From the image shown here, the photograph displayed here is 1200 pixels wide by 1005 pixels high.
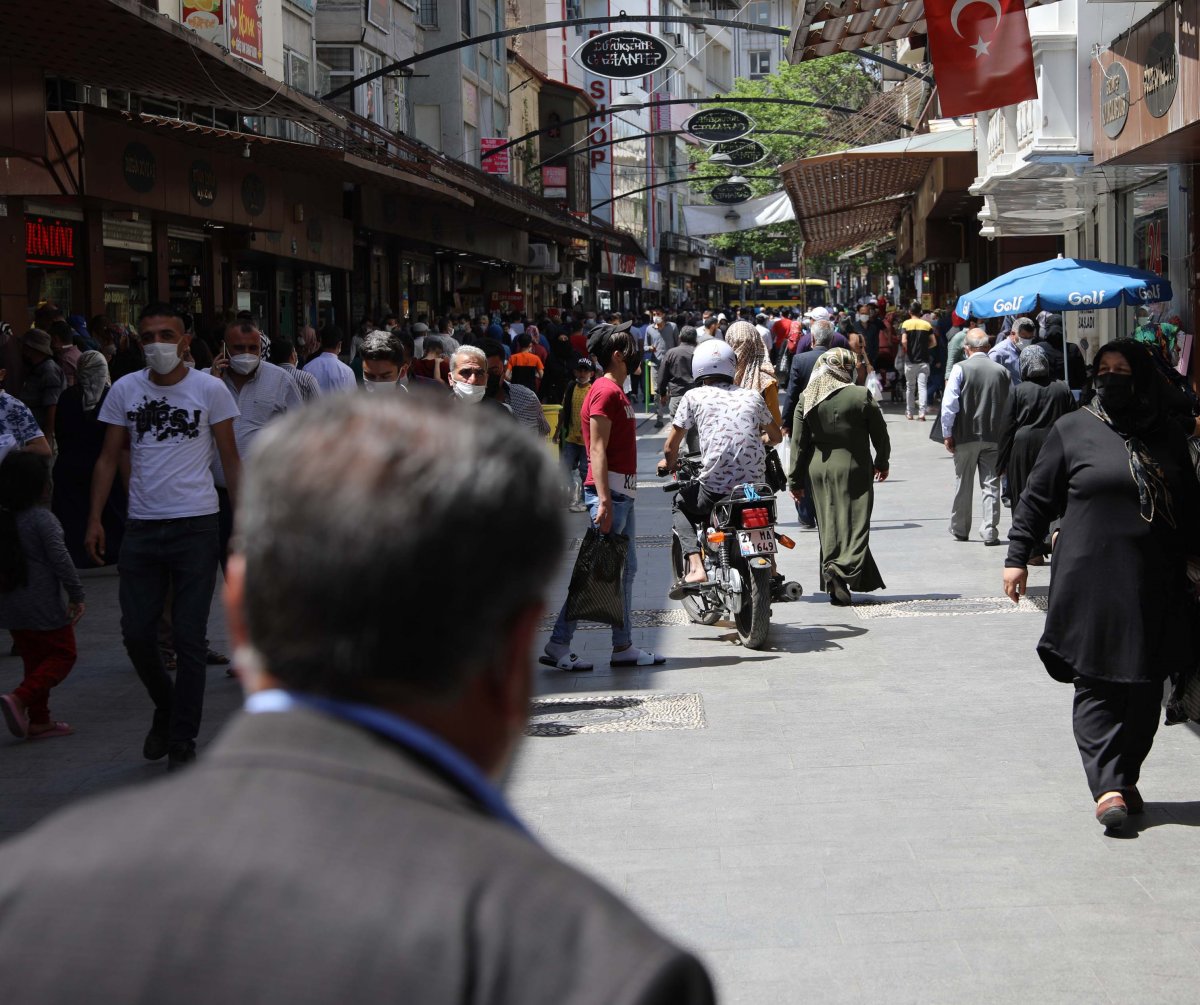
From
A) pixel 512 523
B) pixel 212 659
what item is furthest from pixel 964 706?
pixel 512 523

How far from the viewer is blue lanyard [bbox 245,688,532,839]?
1.40 meters

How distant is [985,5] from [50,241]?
9.35 metres

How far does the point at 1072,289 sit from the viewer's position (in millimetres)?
14617

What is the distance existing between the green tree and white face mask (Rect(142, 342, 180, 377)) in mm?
37402

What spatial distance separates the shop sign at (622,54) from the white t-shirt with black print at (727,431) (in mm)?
20568

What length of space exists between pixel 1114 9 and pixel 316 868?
16.6m

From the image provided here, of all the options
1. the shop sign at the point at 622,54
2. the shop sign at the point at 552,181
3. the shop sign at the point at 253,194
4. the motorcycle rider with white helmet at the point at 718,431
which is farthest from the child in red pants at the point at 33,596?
the shop sign at the point at 552,181

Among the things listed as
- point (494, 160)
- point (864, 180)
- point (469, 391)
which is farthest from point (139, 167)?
point (494, 160)

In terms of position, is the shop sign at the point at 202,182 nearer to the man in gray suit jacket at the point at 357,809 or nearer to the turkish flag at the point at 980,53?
the turkish flag at the point at 980,53

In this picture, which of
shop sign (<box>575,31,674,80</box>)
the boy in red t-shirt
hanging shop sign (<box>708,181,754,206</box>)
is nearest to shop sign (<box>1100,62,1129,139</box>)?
the boy in red t-shirt

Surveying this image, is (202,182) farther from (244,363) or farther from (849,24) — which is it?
(244,363)

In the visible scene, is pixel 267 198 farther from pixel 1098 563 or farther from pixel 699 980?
pixel 699 980

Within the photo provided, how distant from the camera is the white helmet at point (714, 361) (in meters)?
10.1

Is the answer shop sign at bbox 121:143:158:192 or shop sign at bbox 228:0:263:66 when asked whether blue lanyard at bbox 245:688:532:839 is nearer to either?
shop sign at bbox 121:143:158:192
